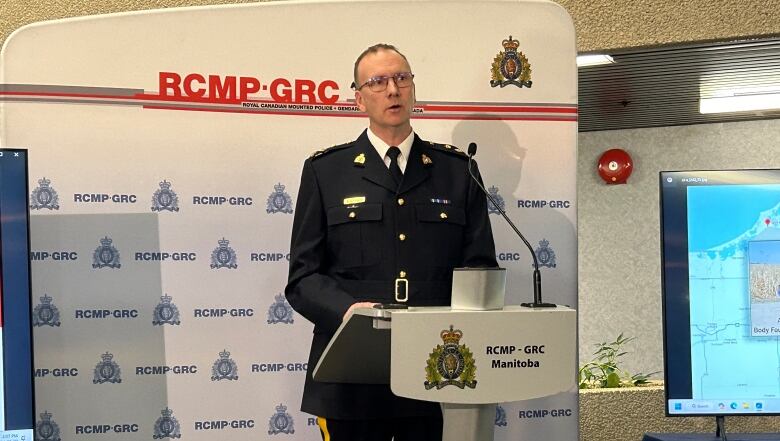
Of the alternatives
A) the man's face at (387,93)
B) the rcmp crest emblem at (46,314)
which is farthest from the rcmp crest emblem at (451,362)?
the rcmp crest emblem at (46,314)

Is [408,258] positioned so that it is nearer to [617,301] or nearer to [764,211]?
[764,211]

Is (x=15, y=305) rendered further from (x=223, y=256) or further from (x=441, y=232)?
(x=441, y=232)

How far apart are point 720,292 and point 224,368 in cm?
150

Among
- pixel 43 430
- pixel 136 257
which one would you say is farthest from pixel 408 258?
pixel 43 430

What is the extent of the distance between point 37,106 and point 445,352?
1791mm

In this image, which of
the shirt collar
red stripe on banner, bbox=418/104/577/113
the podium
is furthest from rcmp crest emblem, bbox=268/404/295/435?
the podium

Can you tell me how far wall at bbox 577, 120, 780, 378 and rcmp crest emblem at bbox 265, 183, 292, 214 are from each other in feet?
16.9

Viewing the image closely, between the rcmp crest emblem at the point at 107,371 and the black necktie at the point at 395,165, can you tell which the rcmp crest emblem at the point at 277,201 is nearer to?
the black necktie at the point at 395,165

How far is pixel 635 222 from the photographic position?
8102mm

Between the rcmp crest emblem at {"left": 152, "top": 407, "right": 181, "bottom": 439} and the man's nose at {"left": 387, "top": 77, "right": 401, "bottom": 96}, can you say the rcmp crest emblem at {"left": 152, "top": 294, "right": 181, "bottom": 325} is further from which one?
the man's nose at {"left": 387, "top": 77, "right": 401, "bottom": 96}

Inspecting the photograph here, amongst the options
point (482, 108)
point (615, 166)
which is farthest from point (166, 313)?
point (615, 166)

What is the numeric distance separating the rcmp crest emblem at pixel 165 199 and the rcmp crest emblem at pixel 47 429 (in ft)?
2.31

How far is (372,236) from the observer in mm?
2637

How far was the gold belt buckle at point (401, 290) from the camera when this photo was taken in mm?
2609
